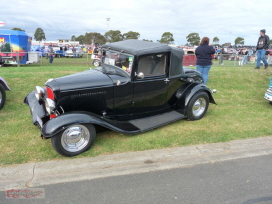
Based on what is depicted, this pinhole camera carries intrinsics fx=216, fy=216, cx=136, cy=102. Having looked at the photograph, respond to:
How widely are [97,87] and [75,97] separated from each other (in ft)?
1.39

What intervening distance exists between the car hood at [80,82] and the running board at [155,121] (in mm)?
1011

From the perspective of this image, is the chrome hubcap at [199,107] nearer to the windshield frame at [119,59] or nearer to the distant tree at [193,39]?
the windshield frame at [119,59]

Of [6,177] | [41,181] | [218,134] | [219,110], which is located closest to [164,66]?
[218,134]

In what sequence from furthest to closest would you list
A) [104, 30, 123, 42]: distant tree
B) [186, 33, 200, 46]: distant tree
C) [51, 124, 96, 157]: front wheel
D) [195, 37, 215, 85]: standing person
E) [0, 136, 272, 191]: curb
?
1. [186, 33, 200, 46]: distant tree
2. [104, 30, 123, 42]: distant tree
3. [195, 37, 215, 85]: standing person
4. [51, 124, 96, 157]: front wheel
5. [0, 136, 272, 191]: curb

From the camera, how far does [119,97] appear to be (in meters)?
Answer: 4.14

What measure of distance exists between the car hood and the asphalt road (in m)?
1.58

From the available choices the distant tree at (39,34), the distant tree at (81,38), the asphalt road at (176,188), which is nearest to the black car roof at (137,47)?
the asphalt road at (176,188)

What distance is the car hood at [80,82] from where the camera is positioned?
3.68 m

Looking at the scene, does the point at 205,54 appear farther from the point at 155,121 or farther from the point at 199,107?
the point at 155,121


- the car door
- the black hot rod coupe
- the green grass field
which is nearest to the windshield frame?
the black hot rod coupe

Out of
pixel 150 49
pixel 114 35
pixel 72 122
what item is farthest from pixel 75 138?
pixel 114 35

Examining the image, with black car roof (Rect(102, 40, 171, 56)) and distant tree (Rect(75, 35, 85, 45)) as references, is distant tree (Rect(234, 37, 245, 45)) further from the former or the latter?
black car roof (Rect(102, 40, 171, 56))

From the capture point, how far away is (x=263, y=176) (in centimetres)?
317

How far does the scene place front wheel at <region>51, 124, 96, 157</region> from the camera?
3373mm
